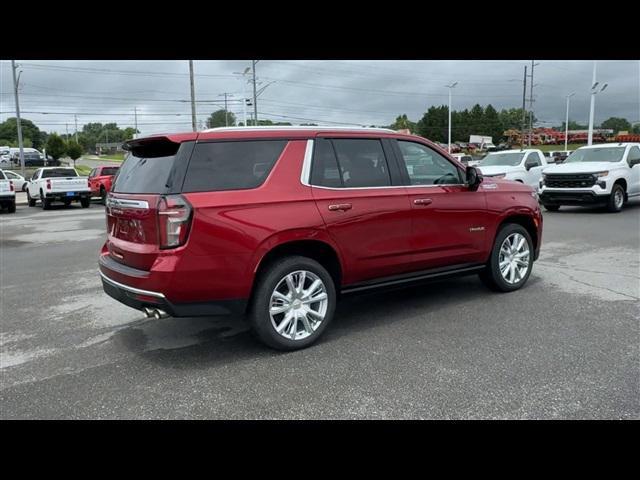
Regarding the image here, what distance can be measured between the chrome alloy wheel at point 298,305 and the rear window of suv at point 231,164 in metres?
0.89

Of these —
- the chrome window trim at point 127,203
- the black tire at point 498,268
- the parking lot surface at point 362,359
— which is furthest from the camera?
the black tire at point 498,268

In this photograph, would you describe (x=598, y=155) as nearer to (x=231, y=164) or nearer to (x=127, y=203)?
(x=231, y=164)

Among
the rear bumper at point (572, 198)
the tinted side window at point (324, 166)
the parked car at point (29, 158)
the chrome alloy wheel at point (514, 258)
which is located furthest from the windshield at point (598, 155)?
the parked car at point (29, 158)

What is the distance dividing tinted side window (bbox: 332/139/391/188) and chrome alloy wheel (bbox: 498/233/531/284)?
6.43ft

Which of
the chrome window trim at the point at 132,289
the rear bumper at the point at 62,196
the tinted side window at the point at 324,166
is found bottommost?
the rear bumper at the point at 62,196

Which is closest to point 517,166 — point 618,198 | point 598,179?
point 598,179

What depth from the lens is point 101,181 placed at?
981 inches

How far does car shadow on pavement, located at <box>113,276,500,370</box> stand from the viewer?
4461mm

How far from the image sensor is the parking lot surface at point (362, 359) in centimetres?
347

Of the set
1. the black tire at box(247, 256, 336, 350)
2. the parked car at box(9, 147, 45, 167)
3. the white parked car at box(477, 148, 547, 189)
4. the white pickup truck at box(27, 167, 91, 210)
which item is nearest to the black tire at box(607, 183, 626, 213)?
the white parked car at box(477, 148, 547, 189)

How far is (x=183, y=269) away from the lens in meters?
3.93

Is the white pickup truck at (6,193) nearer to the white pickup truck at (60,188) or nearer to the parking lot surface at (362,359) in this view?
the white pickup truck at (60,188)
